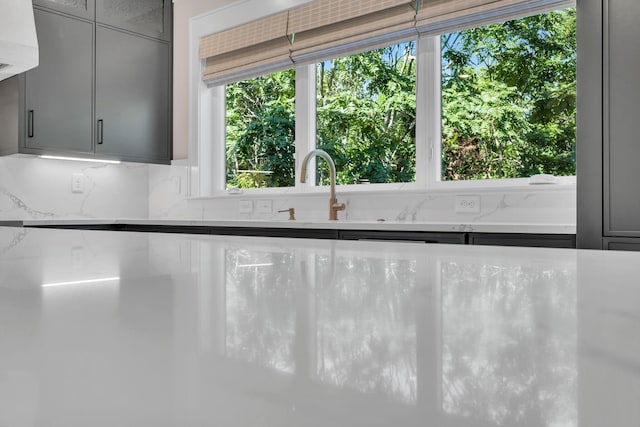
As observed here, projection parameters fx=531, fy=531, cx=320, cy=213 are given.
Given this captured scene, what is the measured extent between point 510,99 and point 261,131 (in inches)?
71.6

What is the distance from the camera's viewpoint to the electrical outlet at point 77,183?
13.1ft

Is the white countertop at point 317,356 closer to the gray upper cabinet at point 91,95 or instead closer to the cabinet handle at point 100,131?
the gray upper cabinet at point 91,95

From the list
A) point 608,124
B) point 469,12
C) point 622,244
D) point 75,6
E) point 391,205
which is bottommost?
point 622,244

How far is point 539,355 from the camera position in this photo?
4.9 inches

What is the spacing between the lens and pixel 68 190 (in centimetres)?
399

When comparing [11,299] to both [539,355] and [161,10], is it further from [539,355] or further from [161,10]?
[161,10]

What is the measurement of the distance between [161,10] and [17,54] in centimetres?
153

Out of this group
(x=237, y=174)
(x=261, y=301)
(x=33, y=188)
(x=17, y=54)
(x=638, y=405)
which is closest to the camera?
(x=638, y=405)

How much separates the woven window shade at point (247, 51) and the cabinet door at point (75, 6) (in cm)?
78

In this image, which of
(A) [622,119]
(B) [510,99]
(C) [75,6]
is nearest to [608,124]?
(A) [622,119]

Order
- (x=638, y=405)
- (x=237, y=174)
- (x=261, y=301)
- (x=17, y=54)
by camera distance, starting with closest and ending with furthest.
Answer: (x=638, y=405) → (x=261, y=301) → (x=17, y=54) → (x=237, y=174)

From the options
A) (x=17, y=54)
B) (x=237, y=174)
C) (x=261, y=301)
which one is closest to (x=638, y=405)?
(x=261, y=301)

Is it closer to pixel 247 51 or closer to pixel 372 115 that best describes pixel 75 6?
pixel 247 51

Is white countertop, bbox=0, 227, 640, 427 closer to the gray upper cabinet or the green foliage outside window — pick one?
the green foliage outside window
